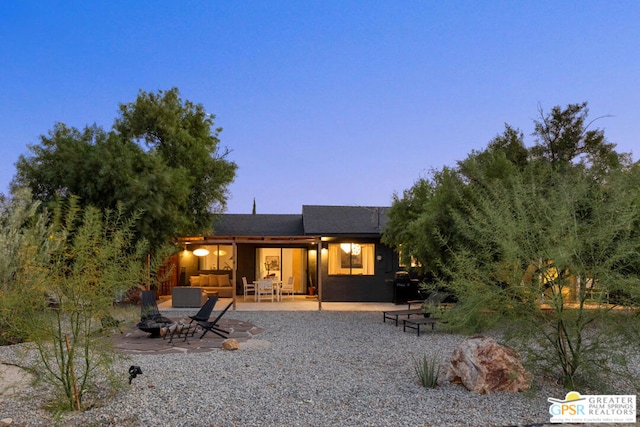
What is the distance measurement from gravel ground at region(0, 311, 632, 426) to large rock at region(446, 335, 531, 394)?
0.13m

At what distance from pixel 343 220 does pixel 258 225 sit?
4217 mm

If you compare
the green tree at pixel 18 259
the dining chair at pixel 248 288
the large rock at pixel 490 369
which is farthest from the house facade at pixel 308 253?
the large rock at pixel 490 369

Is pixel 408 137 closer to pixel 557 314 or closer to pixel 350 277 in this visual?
pixel 350 277

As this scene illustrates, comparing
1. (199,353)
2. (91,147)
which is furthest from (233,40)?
(199,353)

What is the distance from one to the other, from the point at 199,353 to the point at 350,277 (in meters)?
9.47

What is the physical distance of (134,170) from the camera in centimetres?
1405

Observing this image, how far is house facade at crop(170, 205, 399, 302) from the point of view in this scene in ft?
54.4

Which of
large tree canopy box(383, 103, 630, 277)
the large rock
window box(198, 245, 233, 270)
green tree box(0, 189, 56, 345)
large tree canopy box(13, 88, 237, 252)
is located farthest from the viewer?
window box(198, 245, 233, 270)

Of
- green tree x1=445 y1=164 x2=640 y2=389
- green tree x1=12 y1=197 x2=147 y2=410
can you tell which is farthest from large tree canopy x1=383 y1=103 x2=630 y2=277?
green tree x1=12 y1=197 x2=147 y2=410

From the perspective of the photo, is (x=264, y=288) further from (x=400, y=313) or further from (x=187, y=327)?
(x=187, y=327)

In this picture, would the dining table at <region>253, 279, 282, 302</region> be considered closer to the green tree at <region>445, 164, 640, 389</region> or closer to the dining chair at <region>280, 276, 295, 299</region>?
the dining chair at <region>280, 276, 295, 299</region>

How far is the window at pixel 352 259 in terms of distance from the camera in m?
17.3

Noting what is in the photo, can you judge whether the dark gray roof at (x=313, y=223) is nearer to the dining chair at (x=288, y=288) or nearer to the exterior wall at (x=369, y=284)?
the exterior wall at (x=369, y=284)

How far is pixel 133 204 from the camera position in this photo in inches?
523
